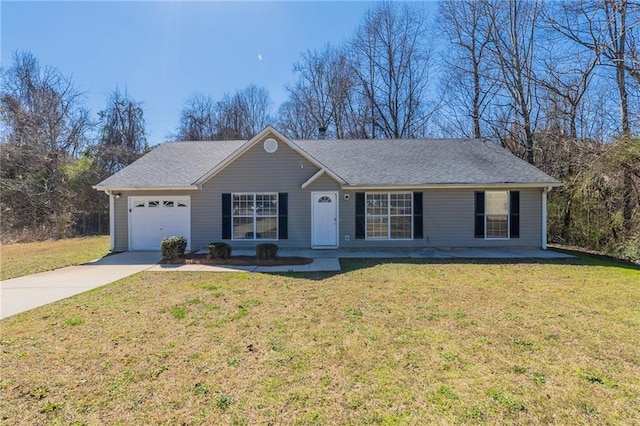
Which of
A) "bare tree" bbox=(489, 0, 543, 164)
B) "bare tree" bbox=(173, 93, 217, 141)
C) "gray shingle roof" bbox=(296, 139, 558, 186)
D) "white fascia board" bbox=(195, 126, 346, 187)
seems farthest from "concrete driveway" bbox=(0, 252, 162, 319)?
"bare tree" bbox=(173, 93, 217, 141)

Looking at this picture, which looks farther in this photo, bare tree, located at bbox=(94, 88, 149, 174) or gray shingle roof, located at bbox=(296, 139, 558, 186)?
bare tree, located at bbox=(94, 88, 149, 174)

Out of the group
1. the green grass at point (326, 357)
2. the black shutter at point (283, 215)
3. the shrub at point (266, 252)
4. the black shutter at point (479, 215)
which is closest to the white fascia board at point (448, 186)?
the black shutter at point (479, 215)

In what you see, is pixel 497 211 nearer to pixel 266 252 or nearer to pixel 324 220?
pixel 324 220

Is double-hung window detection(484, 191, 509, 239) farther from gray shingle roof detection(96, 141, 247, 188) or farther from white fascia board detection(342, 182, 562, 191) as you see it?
gray shingle roof detection(96, 141, 247, 188)

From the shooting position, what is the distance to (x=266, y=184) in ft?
40.5

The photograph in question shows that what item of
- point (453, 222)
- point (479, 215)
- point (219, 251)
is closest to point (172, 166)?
point (219, 251)

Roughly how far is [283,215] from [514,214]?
883 cm

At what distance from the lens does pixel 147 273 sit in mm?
Answer: 8703

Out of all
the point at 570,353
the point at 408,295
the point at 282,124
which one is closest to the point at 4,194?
the point at 282,124

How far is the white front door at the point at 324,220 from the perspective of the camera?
40.7 feet

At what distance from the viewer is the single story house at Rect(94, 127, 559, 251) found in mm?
12289

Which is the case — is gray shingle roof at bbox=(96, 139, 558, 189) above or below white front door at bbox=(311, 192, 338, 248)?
above

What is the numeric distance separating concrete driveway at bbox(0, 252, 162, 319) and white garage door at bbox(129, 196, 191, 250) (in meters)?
1.51

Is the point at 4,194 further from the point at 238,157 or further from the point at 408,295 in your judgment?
the point at 408,295
